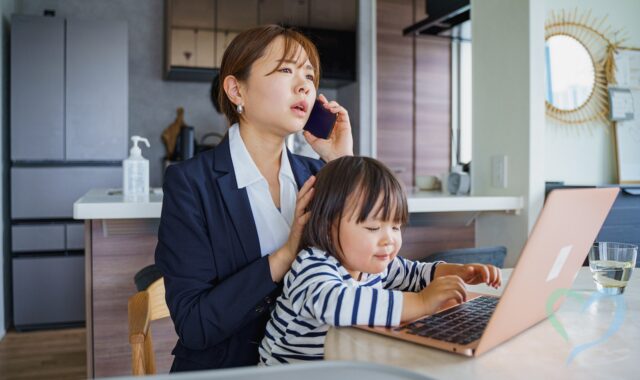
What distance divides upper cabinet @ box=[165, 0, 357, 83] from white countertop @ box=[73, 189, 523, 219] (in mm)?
2340

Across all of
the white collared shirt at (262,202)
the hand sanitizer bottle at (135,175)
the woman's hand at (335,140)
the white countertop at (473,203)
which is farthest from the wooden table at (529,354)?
the hand sanitizer bottle at (135,175)

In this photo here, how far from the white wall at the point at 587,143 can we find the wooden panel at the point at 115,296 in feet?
6.64

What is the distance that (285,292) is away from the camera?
973mm

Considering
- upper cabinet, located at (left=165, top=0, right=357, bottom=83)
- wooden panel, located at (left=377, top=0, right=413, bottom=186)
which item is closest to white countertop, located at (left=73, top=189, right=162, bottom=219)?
upper cabinet, located at (left=165, top=0, right=357, bottom=83)

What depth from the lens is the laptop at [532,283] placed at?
2.14ft

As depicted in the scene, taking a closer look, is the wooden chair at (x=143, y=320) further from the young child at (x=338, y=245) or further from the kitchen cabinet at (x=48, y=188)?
the kitchen cabinet at (x=48, y=188)

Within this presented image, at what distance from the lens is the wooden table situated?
632mm

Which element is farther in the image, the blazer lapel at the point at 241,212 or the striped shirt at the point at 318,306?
the blazer lapel at the point at 241,212

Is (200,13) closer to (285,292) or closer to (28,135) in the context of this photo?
(28,135)

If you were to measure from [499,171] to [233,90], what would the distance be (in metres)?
1.50

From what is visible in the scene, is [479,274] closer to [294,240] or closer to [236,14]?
[294,240]

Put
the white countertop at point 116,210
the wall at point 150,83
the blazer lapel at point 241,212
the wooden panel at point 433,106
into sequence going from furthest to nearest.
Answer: the wooden panel at point 433,106 → the wall at point 150,83 → the white countertop at point 116,210 → the blazer lapel at point 241,212

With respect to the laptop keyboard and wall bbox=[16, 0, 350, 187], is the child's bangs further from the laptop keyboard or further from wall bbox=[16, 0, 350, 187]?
wall bbox=[16, 0, 350, 187]

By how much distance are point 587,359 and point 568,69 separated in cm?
252
